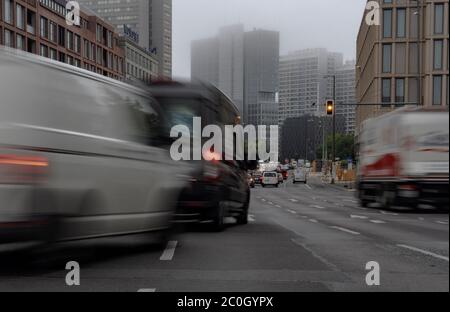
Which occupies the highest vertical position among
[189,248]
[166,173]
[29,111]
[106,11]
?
[106,11]

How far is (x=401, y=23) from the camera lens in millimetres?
3383

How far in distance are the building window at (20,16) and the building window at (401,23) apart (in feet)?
221

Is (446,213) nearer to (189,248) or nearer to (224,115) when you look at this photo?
(189,248)

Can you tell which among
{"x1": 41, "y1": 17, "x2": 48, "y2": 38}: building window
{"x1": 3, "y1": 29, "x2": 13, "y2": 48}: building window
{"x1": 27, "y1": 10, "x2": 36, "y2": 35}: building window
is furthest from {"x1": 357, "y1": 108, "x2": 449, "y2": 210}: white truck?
{"x1": 41, "y1": 17, "x2": 48, "y2": 38}: building window

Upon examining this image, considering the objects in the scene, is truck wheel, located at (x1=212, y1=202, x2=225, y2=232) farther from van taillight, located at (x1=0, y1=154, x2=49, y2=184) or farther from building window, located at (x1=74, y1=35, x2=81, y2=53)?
building window, located at (x1=74, y1=35, x2=81, y2=53)

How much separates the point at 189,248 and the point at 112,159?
271 centimetres

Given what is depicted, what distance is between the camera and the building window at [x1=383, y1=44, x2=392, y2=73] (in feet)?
12.3

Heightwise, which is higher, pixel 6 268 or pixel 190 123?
pixel 190 123

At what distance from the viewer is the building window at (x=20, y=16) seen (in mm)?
65312

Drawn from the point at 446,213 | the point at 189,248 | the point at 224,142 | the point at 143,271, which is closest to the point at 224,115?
the point at 224,142

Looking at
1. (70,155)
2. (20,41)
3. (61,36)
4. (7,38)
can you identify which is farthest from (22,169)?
(61,36)

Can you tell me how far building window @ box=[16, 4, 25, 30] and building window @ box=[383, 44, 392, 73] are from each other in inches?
2634

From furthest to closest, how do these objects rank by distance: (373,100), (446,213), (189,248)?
(189,248) → (373,100) → (446,213)

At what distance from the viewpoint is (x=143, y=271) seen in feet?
21.1
